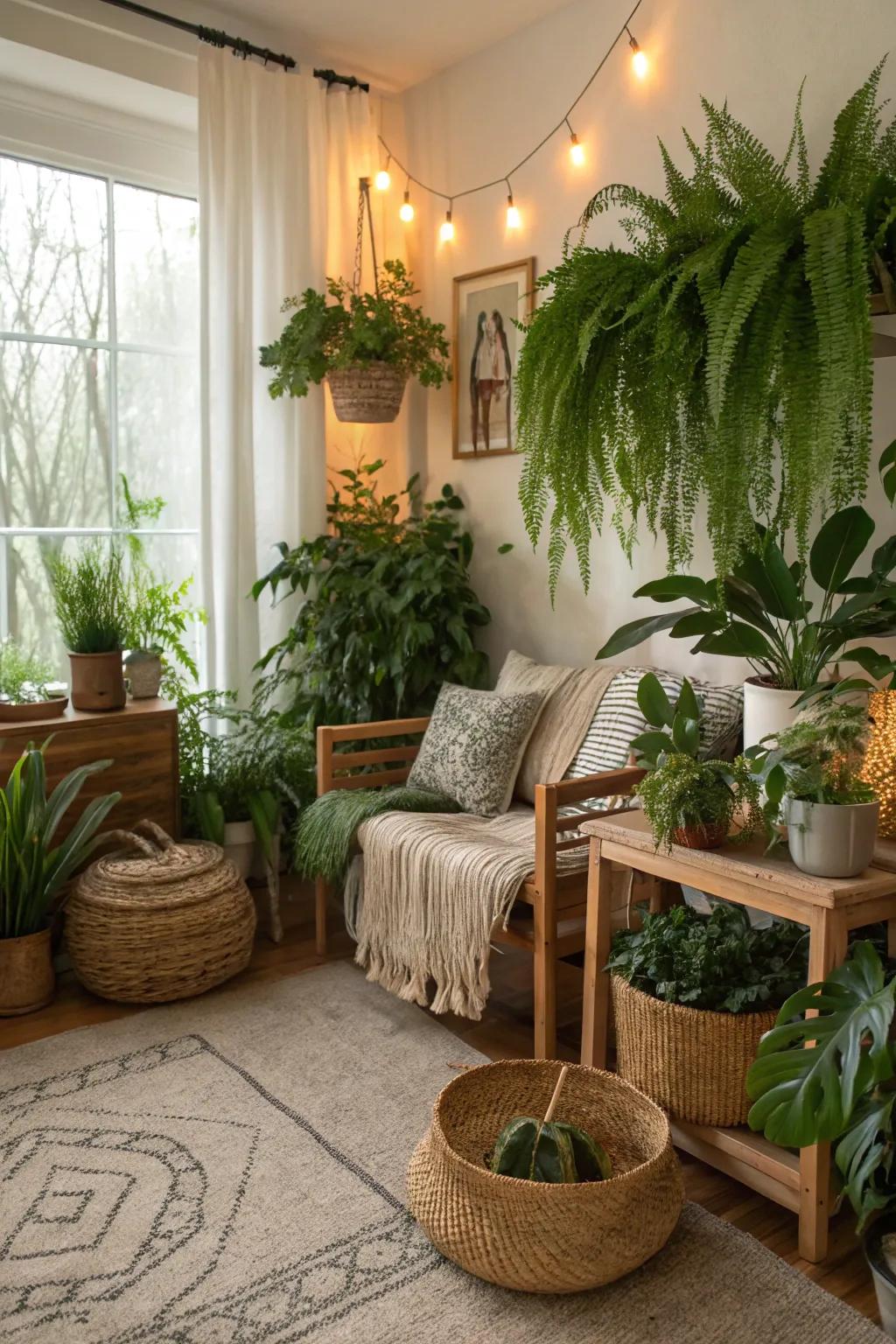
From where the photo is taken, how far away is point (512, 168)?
327 centimetres

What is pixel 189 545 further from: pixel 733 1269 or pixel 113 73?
pixel 733 1269

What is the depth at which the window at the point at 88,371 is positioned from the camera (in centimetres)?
314

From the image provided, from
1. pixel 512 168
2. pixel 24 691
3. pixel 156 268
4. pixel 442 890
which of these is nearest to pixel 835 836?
pixel 442 890

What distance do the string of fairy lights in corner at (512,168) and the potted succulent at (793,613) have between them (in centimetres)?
158

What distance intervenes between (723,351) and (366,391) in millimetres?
1733

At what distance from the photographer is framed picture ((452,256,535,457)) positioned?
3.26 metres

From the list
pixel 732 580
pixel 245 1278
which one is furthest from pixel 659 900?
pixel 245 1278

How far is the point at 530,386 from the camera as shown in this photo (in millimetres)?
2041

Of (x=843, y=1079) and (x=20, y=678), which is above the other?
(x=20, y=678)

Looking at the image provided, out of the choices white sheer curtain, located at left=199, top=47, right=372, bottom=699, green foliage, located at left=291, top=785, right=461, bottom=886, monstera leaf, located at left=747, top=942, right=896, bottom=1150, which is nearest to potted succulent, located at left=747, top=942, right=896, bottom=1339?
monstera leaf, located at left=747, top=942, right=896, bottom=1150

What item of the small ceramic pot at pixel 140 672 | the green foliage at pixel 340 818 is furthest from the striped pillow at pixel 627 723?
the small ceramic pot at pixel 140 672

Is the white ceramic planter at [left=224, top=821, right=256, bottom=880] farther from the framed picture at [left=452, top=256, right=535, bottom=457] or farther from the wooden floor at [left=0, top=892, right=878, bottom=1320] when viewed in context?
the framed picture at [left=452, top=256, right=535, bottom=457]

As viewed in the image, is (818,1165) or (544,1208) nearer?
(544,1208)

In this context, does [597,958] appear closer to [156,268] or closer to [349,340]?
[349,340]
